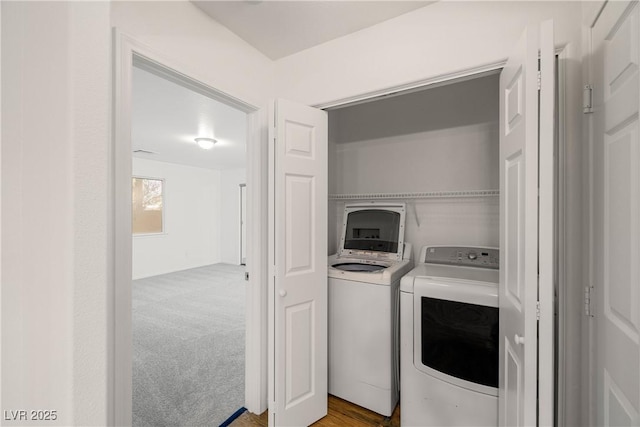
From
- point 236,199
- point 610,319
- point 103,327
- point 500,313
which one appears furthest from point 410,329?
point 236,199

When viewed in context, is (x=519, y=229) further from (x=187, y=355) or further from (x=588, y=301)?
(x=187, y=355)

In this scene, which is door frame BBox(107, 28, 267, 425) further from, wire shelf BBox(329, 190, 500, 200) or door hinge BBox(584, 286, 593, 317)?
door hinge BBox(584, 286, 593, 317)

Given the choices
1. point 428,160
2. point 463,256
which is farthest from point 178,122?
point 463,256

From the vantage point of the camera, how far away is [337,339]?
2.00 m

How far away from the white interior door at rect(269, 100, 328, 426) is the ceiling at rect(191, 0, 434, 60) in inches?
18.0

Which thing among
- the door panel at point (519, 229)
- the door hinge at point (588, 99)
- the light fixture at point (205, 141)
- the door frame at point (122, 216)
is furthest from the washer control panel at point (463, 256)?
the light fixture at point (205, 141)

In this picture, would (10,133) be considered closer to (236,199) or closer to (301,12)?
(301,12)

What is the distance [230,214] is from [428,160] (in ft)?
18.3

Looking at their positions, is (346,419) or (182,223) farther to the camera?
(182,223)

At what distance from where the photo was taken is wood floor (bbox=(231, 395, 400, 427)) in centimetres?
177

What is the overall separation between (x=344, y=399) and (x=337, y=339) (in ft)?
1.40

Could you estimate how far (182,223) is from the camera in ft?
20.8

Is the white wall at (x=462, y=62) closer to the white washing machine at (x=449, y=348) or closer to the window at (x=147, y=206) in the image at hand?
the white washing machine at (x=449, y=348)

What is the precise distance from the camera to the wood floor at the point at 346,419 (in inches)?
69.7
